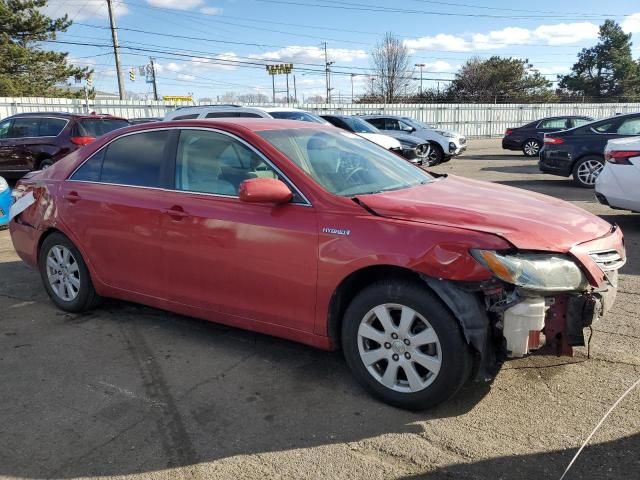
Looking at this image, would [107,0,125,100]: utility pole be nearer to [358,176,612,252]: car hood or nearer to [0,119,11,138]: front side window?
[0,119,11,138]: front side window

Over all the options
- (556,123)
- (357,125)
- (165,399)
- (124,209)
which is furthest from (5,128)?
(556,123)

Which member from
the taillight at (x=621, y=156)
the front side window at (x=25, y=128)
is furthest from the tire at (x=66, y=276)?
the front side window at (x=25, y=128)

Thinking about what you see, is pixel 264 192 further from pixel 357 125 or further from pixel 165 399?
pixel 357 125

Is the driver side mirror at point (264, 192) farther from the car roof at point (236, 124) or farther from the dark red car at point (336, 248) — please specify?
the car roof at point (236, 124)

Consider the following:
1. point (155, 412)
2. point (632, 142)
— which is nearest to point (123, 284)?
point (155, 412)

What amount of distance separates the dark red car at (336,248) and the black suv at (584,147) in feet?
27.5

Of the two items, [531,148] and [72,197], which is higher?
[72,197]

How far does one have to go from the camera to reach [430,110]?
105ft

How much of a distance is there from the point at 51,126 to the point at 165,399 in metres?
10.5

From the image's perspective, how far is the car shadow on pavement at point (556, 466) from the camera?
2.59m

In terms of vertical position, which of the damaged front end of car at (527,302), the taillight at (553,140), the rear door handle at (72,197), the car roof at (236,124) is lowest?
the damaged front end of car at (527,302)

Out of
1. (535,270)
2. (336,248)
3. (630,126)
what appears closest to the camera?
(535,270)

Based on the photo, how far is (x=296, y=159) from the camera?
3676 mm

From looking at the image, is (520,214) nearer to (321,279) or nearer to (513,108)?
(321,279)
